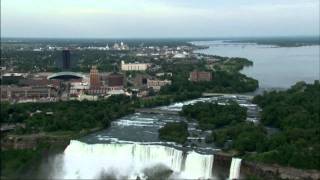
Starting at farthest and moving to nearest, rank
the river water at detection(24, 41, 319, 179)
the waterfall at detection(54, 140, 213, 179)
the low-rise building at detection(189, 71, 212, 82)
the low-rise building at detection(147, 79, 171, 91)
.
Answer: the low-rise building at detection(189, 71, 212, 82) → the low-rise building at detection(147, 79, 171, 91) → the waterfall at detection(54, 140, 213, 179) → the river water at detection(24, 41, 319, 179)

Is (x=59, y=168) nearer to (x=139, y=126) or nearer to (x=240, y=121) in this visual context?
(x=139, y=126)

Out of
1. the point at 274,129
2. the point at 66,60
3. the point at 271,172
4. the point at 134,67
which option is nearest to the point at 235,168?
the point at 271,172

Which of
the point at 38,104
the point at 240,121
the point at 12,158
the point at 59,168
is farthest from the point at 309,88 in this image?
the point at 12,158

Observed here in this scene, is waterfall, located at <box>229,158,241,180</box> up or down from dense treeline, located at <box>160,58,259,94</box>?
up

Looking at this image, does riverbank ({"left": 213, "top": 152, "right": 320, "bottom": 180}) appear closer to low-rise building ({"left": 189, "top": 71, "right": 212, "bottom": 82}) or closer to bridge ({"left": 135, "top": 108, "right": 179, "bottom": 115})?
bridge ({"left": 135, "top": 108, "right": 179, "bottom": 115})

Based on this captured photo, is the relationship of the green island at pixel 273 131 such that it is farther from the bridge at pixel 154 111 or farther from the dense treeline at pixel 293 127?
the bridge at pixel 154 111

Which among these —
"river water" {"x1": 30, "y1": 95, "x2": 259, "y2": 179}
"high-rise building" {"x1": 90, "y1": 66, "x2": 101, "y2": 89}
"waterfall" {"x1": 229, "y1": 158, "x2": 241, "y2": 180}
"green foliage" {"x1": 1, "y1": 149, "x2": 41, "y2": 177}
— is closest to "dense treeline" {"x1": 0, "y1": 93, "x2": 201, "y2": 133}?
"river water" {"x1": 30, "y1": 95, "x2": 259, "y2": 179}
